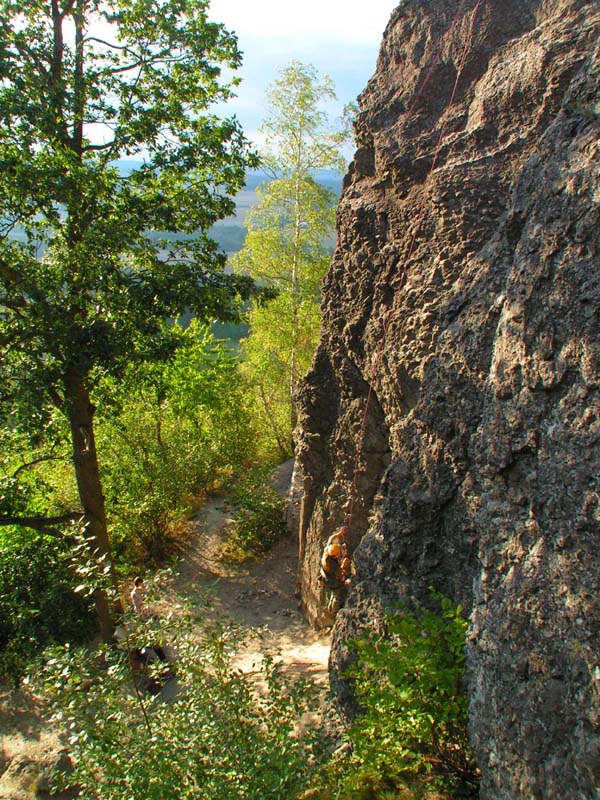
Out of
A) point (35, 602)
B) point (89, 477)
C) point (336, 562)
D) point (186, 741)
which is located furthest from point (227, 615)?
point (35, 602)

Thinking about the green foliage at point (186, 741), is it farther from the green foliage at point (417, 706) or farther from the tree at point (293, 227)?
the tree at point (293, 227)

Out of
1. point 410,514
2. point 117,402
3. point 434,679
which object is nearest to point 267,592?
point 117,402

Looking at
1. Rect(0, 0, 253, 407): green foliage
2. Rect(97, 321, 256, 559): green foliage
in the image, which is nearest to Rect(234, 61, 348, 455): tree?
Rect(97, 321, 256, 559): green foliage

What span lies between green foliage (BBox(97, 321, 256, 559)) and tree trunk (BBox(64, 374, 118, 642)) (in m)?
0.66

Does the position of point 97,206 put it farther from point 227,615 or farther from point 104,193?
point 227,615

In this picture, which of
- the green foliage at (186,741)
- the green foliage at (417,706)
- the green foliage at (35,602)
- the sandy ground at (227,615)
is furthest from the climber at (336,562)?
the green foliage at (35,602)

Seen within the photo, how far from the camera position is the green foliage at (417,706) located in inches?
150

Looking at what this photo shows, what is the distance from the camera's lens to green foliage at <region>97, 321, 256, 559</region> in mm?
11766

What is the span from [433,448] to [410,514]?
572 mm

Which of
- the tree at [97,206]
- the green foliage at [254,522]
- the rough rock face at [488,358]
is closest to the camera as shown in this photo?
the rough rock face at [488,358]

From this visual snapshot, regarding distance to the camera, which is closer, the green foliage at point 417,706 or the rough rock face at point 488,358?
the rough rock face at point 488,358

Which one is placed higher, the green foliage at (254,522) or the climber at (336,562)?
the climber at (336,562)

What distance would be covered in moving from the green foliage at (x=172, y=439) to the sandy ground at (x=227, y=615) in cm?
89

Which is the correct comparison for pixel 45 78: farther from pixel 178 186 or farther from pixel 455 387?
pixel 455 387
